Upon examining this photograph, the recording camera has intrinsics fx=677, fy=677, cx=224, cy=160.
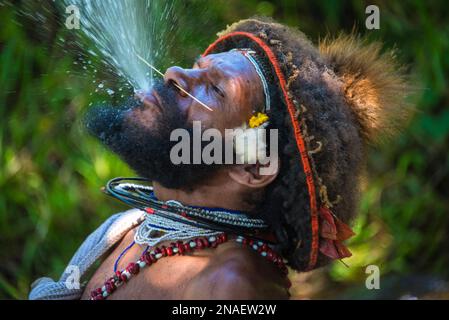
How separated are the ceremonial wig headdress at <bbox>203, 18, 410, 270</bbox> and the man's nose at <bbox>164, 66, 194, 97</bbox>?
0.95 ft

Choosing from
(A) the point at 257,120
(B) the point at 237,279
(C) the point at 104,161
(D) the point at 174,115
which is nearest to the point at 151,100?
(D) the point at 174,115

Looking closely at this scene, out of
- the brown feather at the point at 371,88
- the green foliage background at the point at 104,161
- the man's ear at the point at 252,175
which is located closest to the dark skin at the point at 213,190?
the man's ear at the point at 252,175

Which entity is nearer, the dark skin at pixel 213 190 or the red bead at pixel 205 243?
the dark skin at pixel 213 190

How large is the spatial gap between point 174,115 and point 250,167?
35 centimetres

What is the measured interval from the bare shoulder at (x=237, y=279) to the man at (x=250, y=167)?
1 centimetres

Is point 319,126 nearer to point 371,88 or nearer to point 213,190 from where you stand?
point 371,88

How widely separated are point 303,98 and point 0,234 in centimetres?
306

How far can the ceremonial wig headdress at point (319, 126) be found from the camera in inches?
98.0

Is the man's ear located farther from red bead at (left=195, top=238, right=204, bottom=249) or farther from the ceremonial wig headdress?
red bead at (left=195, top=238, right=204, bottom=249)

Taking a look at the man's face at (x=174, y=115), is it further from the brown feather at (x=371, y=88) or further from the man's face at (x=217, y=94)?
the brown feather at (x=371, y=88)

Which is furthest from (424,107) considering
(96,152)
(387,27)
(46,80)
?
(46,80)

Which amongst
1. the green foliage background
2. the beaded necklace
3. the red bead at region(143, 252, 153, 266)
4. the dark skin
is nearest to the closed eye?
the dark skin

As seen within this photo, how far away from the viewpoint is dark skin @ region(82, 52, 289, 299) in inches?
93.2
